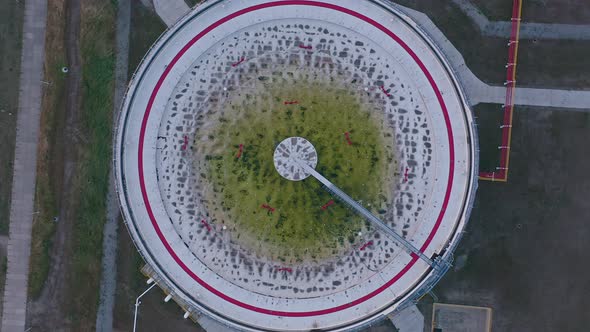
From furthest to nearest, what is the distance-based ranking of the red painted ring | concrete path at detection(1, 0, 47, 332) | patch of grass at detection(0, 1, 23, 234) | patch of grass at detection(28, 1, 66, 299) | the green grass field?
patch of grass at detection(0, 1, 23, 234)
concrete path at detection(1, 0, 47, 332)
patch of grass at detection(28, 1, 66, 299)
the green grass field
the red painted ring

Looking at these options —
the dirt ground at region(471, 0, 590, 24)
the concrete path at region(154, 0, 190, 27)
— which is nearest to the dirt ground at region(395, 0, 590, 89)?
the dirt ground at region(471, 0, 590, 24)

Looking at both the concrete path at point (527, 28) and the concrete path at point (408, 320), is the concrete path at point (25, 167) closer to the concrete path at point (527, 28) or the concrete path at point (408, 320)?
the concrete path at point (408, 320)

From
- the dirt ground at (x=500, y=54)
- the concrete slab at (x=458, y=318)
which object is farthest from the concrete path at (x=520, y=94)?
the concrete slab at (x=458, y=318)

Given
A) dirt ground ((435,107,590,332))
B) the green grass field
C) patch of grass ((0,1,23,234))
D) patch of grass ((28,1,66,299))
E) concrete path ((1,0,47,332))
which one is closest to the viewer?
the green grass field

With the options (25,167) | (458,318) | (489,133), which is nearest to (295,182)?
(489,133)

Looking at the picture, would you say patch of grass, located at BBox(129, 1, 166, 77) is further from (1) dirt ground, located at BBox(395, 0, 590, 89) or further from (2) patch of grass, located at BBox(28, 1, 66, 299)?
(1) dirt ground, located at BBox(395, 0, 590, 89)

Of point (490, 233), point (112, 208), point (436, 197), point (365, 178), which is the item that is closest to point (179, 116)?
point (112, 208)

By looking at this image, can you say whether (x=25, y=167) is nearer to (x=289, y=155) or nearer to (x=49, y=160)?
(x=49, y=160)
